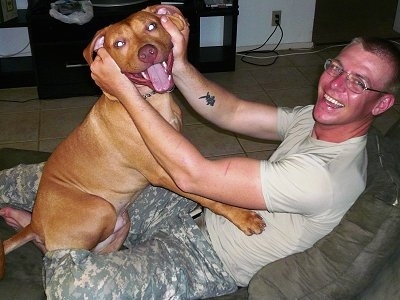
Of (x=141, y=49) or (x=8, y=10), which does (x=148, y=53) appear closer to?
(x=141, y=49)

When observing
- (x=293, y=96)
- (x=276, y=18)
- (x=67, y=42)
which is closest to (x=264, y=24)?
(x=276, y=18)

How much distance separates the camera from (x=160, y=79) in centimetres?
183

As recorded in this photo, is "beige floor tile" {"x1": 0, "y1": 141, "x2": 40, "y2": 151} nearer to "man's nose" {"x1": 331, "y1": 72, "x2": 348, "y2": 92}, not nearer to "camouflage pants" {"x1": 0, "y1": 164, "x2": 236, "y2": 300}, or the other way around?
"camouflage pants" {"x1": 0, "y1": 164, "x2": 236, "y2": 300}

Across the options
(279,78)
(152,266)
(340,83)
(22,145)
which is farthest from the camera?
(279,78)

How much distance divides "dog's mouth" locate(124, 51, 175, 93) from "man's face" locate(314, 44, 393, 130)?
0.53 meters

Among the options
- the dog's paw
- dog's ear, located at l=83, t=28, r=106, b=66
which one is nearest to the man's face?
the dog's paw

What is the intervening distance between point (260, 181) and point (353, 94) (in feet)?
1.31

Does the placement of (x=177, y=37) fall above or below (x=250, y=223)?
above

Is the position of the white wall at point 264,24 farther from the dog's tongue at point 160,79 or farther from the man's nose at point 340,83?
the man's nose at point 340,83

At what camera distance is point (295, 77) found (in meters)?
4.71

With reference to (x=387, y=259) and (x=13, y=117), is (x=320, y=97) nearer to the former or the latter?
(x=387, y=259)

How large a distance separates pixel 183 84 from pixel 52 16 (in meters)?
2.45

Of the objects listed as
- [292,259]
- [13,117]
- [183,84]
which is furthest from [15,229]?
[13,117]

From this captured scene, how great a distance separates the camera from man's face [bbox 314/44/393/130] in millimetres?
1611
